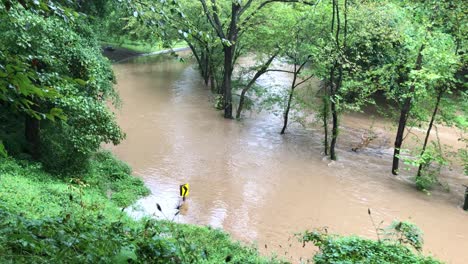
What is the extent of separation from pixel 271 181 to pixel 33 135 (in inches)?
277

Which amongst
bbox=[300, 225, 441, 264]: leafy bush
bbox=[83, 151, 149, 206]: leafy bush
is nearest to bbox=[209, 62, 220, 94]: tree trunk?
bbox=[83, 151, 149, 206]: leafy bush

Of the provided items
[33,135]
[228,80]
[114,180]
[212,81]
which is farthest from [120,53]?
[33,135]

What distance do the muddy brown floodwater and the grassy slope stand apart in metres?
1.23

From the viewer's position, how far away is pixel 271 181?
41.6 ft

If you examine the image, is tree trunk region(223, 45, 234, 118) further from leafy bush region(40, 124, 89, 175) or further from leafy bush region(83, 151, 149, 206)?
leafy bush region(40, 124, 89, 175)

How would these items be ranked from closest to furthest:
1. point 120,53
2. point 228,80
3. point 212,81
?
point 228,80 < point 212,81 < point 120,53

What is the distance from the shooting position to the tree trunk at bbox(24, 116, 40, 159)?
9297 millimetres

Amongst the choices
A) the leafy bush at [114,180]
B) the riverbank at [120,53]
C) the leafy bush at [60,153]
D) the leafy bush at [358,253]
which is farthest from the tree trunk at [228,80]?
the riverbank at [120,53]

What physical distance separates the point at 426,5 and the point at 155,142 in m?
11.4

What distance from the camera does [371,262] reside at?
17.0 feet

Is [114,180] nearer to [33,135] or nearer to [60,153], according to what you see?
[60,153]

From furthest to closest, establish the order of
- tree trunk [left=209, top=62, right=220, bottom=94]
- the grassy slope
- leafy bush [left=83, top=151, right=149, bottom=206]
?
tree trunk [left=209, top=62, right=220, bottom=94]
leafy bush [left=83, top=151, right=149, bottom=206]
the grassy slope

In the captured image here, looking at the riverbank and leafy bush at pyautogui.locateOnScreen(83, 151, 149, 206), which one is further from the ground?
the riverbank

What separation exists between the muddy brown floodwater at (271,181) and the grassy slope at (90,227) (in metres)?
1.23
